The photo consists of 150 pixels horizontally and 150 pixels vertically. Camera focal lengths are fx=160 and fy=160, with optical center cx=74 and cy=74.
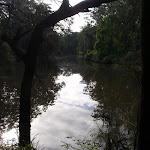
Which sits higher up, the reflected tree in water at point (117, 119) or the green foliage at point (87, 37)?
the green foliage at point (87, 37)

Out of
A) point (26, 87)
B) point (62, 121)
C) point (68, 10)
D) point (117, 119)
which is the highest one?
point (68, 10)

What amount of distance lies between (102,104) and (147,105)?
706 centimetres

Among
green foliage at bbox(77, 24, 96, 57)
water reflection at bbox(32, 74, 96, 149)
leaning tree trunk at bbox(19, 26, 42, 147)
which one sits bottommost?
water reflection at bbox(32, 74, 96, 149)

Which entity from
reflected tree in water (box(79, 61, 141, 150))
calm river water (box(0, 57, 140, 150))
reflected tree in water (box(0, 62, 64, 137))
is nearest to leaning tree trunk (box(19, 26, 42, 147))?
calm river water (box(0, 57, 140, 150))

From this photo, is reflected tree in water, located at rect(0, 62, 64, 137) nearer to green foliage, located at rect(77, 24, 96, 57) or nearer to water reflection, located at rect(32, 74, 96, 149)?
water reflection, located at rect(32, 74, 96, 149)

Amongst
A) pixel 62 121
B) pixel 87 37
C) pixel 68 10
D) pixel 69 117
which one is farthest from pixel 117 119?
pixel 87 37

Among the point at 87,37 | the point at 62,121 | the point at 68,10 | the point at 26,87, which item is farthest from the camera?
the point at 87,37

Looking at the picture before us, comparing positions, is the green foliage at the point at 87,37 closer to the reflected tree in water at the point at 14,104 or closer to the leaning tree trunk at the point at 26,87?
the reflected tree in water at the point at 14,104

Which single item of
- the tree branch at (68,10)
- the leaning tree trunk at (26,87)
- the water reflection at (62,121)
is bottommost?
the water reflection at (62,121)

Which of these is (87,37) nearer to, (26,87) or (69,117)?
(69,117)

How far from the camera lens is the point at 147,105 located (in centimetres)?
213

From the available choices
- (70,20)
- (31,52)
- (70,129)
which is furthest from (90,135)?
(70,20)

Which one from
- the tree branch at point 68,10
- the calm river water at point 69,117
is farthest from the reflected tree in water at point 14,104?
the tree branch at point 68,10

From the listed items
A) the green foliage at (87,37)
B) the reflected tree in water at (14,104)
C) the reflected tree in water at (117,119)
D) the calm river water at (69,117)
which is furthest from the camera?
the green foliage at (87,37)
